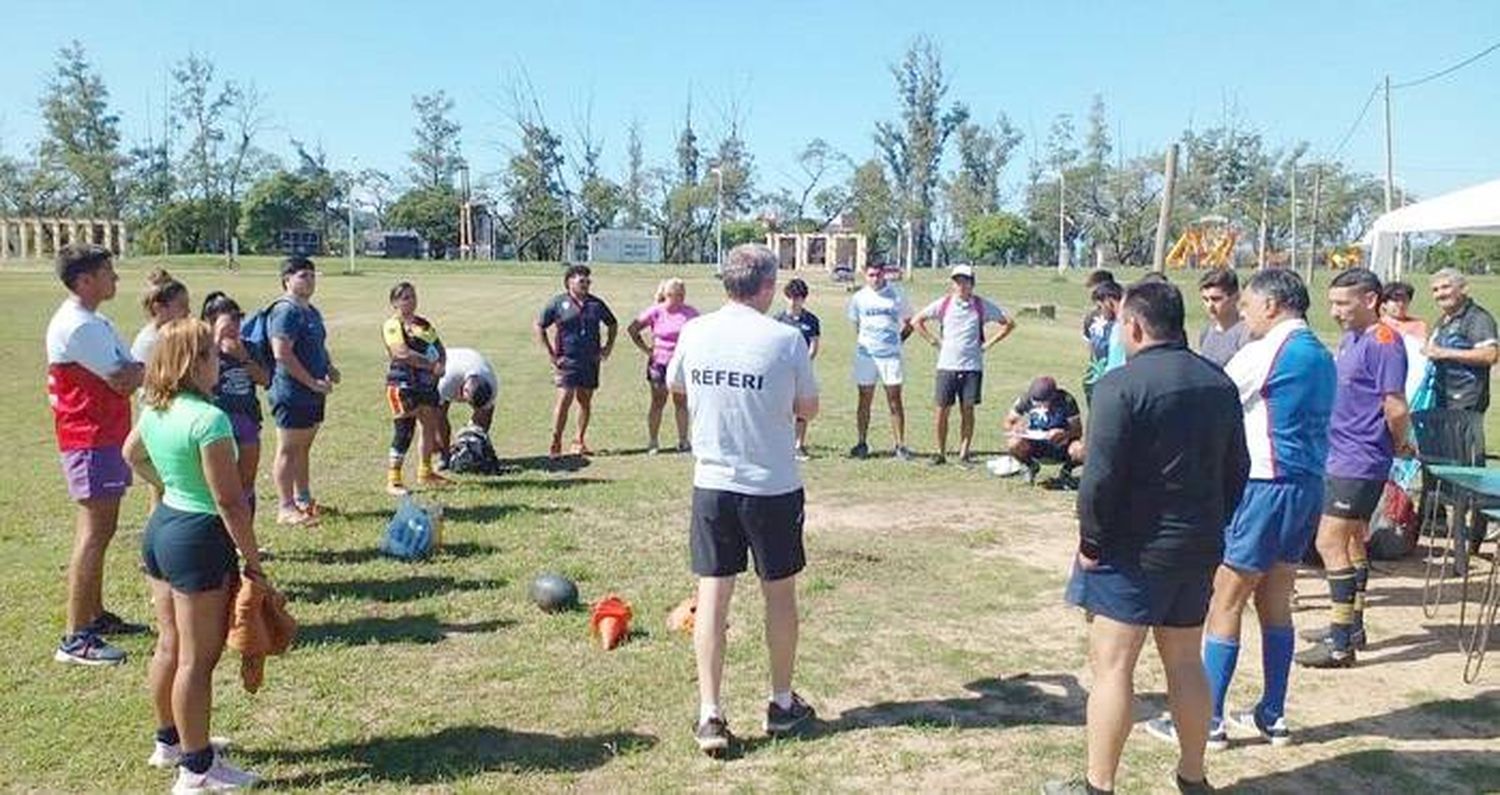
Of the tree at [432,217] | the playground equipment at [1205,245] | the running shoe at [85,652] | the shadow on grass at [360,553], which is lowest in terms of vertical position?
the running shoe at [85,652]

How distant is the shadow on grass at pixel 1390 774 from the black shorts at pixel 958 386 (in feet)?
20.7

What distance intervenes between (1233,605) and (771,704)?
1.95m

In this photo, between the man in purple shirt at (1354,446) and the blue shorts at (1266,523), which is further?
the man in purple shirt at (1354,446)

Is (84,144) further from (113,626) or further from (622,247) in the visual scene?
(113,626)

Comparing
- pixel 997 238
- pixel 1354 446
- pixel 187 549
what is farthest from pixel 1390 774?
pixel 997 238

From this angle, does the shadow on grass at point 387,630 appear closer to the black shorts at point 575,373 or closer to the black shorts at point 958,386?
the black shorts at point 575,373

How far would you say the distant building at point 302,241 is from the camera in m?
79.1

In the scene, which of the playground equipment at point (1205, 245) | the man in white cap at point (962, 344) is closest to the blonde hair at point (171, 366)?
the man in white cap at point (962, 344)

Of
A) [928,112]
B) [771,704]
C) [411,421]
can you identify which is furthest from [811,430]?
[928,112]

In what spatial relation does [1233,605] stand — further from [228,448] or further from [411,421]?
[411,421]

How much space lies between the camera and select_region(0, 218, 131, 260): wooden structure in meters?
67.0

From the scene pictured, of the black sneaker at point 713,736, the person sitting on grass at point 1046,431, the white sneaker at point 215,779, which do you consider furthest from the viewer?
the person sitting on grass at point 1046,431

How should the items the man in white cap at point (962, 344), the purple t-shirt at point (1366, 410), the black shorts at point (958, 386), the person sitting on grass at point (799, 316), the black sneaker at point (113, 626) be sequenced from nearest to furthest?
the purple t-shirt at point (1366, 410) → the black sneaker at point (113, 626) → the man in white cap at point (962, 344) → the black shorts at point (958, 386) → the person sitting on grass at point (799, 316)

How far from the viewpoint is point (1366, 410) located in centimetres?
551
